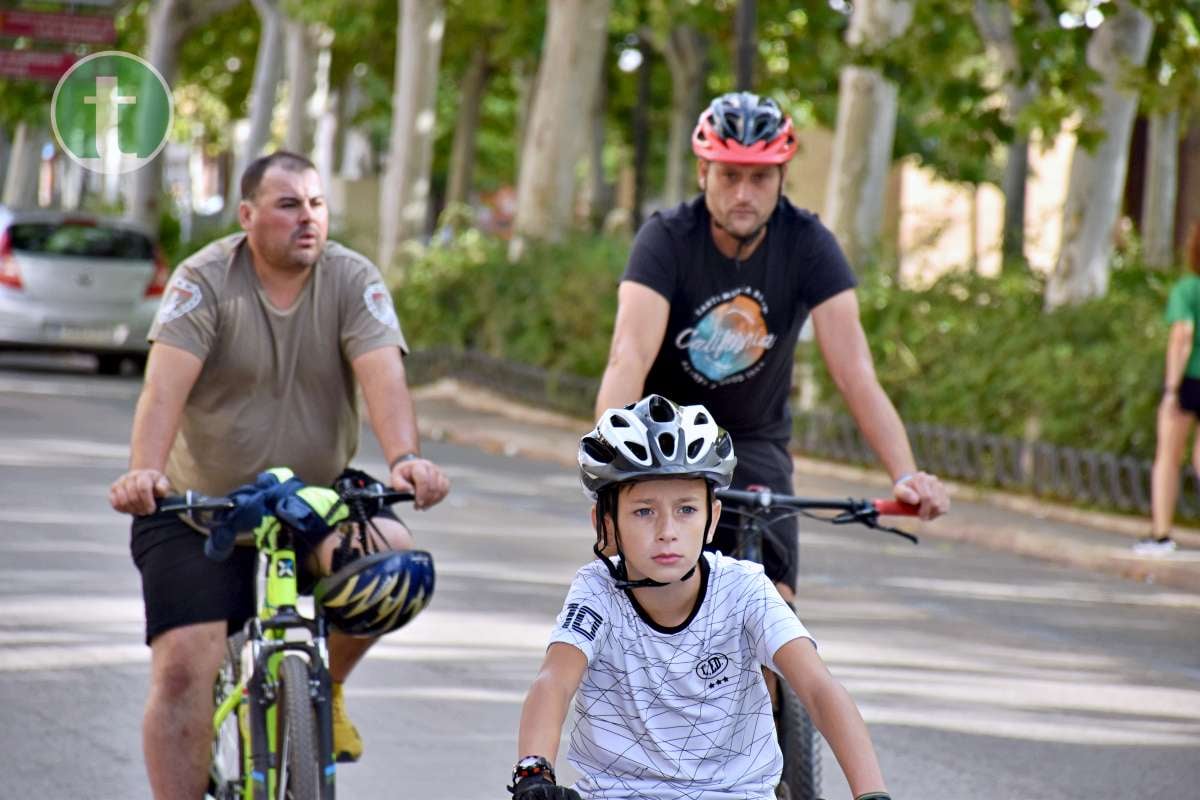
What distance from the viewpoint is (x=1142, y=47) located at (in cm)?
1656

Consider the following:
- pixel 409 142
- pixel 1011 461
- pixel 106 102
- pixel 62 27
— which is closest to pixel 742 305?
pixel 1011 461

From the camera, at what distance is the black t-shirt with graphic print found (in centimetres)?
576

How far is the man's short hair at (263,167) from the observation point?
5.62 metres

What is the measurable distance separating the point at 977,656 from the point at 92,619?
386 centimetres

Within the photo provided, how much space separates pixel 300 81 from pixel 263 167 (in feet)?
96.3

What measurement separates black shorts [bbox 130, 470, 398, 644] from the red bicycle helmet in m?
1.45

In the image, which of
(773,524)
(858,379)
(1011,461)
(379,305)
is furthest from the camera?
(1011,461)

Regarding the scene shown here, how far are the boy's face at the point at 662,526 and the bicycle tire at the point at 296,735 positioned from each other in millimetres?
1209

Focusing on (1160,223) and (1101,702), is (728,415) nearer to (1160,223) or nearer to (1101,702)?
(1101,702)

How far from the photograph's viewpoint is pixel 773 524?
592 centimetres

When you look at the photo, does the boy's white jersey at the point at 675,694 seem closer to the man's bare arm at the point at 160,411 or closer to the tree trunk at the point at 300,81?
the man's bare arm at the point at 160,411

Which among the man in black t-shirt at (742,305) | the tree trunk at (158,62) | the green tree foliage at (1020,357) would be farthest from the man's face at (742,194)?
the tree trunk at (158,62)

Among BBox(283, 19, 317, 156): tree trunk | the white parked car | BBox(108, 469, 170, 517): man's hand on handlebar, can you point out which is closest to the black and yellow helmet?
BBox(108, 469, 170, 517): man's hand on handlebar

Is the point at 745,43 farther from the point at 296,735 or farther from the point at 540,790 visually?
the point at 540,790
